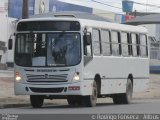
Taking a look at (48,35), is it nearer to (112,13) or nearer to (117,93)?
(117,93)

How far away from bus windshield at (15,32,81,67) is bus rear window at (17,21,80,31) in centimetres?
18

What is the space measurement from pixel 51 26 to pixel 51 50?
2.85 feet

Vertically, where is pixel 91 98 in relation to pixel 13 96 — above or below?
above

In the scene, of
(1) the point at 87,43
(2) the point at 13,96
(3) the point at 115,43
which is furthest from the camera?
(2) the point at 13,96

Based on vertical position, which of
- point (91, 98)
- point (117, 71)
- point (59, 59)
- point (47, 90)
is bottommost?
point (91, 98)

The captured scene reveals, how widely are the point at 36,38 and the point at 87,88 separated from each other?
100.0 inches

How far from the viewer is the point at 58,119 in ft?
49.9

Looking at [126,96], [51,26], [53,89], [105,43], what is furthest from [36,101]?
[126,96]

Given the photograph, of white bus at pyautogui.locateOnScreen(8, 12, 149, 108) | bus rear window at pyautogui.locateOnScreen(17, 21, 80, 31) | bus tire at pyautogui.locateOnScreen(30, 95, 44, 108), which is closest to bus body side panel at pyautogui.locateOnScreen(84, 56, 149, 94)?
white bus at pyautogui.locateOnScreen(8, 12, 149, 108)

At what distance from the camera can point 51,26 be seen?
933 inches

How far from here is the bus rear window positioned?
23.6 metres

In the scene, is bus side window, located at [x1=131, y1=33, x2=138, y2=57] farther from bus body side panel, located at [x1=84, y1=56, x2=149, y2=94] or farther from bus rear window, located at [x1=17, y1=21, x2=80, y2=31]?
bus rear window, located at [x1=17, y1=21, x2=80, y2=31]

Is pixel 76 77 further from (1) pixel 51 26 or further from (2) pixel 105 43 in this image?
(2) pixel 105 43

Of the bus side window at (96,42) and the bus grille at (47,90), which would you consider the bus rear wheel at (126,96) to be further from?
the bus grille at (47,90)
